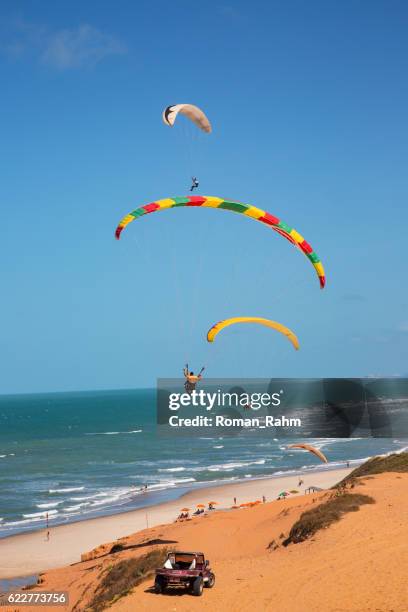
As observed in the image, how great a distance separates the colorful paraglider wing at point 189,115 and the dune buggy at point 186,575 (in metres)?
13.9

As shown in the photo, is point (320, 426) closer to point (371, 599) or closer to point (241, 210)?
point (241, 210)

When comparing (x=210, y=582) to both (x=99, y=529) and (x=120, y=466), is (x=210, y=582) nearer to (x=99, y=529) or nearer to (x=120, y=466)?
(x=99, y=529)

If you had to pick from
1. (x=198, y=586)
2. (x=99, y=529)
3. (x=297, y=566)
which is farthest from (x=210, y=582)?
(x=99, y=529)

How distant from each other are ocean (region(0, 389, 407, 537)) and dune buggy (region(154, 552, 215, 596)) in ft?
78.0

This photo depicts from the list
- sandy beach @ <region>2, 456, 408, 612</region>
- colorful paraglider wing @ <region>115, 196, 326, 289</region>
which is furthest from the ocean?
colorful paraglider wing @ <region>115, 196, 326, 289</region>

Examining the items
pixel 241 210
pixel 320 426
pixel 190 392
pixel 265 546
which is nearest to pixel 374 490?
pixel 265 546

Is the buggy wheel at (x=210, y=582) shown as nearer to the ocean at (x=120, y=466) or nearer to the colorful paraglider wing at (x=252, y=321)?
the colorful paraglider wing at (x=252, y=321)

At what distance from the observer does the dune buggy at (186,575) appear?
1584cm

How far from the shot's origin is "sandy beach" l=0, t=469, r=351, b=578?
31.3 m

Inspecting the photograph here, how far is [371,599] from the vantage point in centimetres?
1397

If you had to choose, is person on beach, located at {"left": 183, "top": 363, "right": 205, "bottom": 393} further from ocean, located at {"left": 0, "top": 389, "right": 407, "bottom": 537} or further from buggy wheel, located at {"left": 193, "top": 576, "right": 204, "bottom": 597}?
ocean, located at {"left": 0, "top": 389, "right": 407, "bottom": 537}

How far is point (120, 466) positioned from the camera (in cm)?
6525

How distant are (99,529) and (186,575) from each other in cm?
2300

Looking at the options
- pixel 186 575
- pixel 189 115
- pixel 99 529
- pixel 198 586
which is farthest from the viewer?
pixel 99 529
